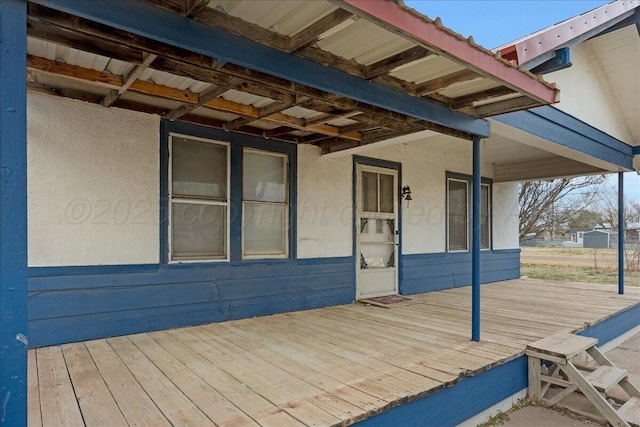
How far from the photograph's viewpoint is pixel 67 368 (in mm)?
2727

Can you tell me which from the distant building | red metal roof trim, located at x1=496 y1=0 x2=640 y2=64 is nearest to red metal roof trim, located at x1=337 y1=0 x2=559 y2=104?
red metal roof trim, located at x1=496 y1=0 x2=640 y2=64

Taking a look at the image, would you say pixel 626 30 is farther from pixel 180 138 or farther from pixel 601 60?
pixel 180 138

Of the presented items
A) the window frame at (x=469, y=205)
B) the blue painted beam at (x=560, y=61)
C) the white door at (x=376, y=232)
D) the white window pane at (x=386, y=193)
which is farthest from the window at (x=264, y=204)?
the window frame at (x=469, y=205)

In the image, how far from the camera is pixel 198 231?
13.5 ft

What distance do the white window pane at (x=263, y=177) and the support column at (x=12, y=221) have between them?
9.80 ft

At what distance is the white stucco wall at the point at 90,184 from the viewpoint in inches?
126

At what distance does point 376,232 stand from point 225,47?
415cm

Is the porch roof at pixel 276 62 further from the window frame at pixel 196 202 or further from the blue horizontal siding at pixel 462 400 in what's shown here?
the blue horizontal siding at pixel 462 400

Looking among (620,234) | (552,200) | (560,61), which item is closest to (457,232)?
(620,234)

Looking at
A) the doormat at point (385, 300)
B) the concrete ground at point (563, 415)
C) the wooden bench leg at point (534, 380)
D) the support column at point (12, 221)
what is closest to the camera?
the support column at point (12, 221)

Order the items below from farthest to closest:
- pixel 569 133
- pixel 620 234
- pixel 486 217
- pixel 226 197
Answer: pixel 486 217
pixel 620 234
pixel 569 133
pixel 226 197

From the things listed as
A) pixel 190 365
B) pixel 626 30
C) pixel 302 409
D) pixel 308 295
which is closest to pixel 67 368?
pixel 190 365

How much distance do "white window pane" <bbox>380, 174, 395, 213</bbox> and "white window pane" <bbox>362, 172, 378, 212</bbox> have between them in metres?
0.12

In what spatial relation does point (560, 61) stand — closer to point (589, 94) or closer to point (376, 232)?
point (589, 94)
